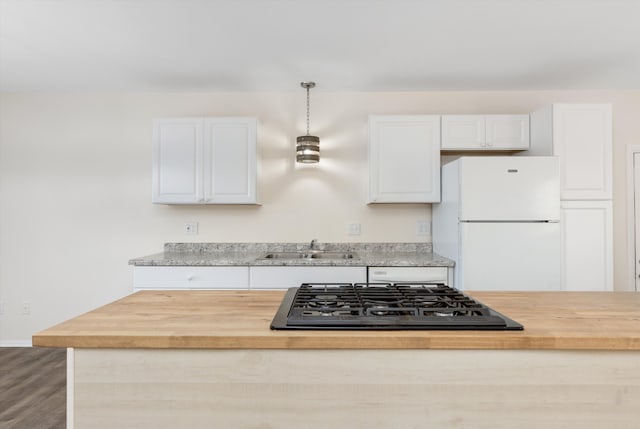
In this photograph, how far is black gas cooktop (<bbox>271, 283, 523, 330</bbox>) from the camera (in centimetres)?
103

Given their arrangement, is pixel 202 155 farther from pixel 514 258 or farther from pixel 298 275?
pixel 514 258

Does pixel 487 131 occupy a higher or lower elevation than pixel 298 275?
higher

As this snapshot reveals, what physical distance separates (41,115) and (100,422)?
351cm

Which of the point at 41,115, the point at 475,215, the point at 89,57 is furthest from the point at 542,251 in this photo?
the point at 41,115

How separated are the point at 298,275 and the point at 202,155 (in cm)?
128

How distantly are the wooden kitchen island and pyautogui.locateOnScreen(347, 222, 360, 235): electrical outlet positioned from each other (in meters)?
2.48

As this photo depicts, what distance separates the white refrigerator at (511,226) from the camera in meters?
2.66

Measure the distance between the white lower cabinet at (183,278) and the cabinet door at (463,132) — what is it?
1.94 meters

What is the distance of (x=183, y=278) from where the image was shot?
9.31ft

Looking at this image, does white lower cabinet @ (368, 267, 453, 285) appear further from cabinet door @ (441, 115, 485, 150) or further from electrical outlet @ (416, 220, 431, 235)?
cabinet door @ (441, 115, 485, 150)

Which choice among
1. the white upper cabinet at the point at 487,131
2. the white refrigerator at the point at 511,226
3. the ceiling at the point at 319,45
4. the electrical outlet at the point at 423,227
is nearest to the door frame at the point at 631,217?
the ceiling at the point at 319,45

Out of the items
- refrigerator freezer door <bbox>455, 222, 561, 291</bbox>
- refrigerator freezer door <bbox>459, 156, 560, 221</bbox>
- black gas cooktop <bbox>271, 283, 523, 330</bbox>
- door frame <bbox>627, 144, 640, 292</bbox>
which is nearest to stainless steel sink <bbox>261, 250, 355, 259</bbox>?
refrigerator freezer door <bbox>455, 222, 561, 291</bbox>

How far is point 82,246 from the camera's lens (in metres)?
3.52

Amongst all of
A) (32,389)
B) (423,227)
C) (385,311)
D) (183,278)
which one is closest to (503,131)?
(423,227)
